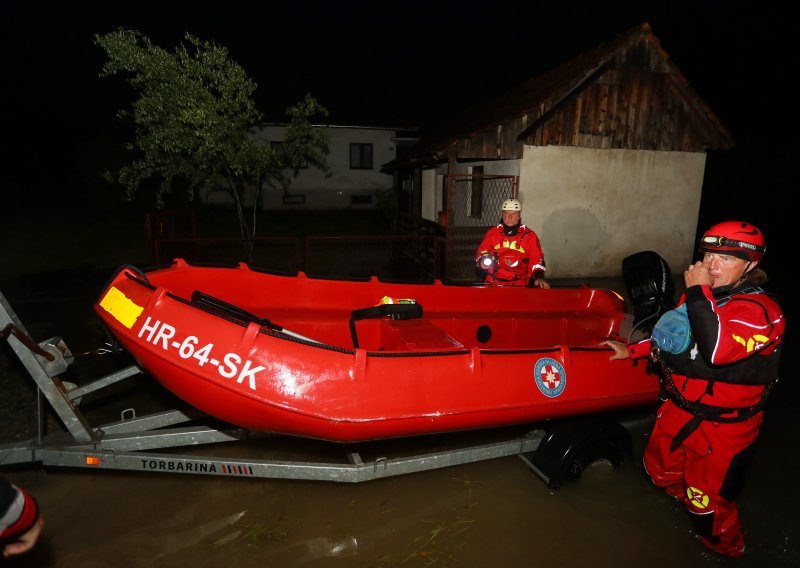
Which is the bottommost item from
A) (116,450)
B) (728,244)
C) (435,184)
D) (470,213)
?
(116,450)

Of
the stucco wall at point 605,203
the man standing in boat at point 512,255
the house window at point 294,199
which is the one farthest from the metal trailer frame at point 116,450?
the house window at point 294,199

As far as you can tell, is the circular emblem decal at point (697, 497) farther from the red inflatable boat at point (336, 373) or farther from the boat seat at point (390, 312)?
the boat seat at point (390, 312)

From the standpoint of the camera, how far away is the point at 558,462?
342cm

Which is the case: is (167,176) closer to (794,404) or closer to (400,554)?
(400,554)

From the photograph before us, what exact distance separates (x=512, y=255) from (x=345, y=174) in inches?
774

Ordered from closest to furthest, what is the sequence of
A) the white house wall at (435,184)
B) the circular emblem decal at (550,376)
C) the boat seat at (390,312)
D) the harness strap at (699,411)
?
the harness strap at (699,411), the circular emblem decal at (550,376), the boat seat at (390,312), the white house wall at (435,184)

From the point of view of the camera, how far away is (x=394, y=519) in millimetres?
3283

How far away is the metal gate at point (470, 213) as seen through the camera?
33.1ft

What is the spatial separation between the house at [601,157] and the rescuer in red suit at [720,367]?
6890 mm

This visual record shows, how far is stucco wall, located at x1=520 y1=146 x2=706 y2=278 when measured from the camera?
10.5 meters

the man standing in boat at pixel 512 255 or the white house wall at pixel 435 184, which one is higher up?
the white house wall at pixel 435 184

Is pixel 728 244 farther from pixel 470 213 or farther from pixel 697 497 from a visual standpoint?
pixel 470 213

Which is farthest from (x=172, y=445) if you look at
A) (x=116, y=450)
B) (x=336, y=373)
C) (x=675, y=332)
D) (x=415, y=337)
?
(x=675, y=332)

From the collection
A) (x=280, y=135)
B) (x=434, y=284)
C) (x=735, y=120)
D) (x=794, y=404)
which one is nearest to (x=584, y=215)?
(x=794, y=404)
